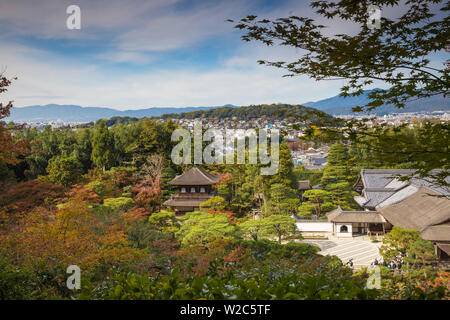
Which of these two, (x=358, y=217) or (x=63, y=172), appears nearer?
(x=358, y=217)

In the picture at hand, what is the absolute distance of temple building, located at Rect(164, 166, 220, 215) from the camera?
647 inches

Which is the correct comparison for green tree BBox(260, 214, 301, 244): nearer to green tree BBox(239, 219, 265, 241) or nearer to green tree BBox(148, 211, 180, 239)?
green tree BBox(239, 219, 265, 241)

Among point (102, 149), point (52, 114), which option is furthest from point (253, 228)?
point (52, 114)

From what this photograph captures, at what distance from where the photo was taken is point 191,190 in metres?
17.0

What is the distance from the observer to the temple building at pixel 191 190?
1643 centimetres

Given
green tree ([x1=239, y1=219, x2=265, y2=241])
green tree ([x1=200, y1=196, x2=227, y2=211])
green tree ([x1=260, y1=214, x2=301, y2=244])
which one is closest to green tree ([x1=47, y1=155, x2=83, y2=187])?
green tree ([x1=200, y1=196, x2=227, y2=211])

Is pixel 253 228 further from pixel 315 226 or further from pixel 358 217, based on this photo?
pixel 358 217

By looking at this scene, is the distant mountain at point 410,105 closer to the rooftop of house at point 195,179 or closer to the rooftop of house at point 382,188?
the rooftop of house at point 382,188

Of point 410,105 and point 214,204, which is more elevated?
point 410,105

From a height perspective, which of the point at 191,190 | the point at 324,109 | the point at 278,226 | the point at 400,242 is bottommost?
the point at 400,242

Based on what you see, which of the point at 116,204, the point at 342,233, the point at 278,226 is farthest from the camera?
the point at 342,233

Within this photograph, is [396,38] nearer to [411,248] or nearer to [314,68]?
[314,68]

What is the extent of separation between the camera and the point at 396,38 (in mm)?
2711

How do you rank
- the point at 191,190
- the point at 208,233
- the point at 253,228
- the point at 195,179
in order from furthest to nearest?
the point at 191,190, the point at 195,179, the point at 253,228, the point at 208,233
